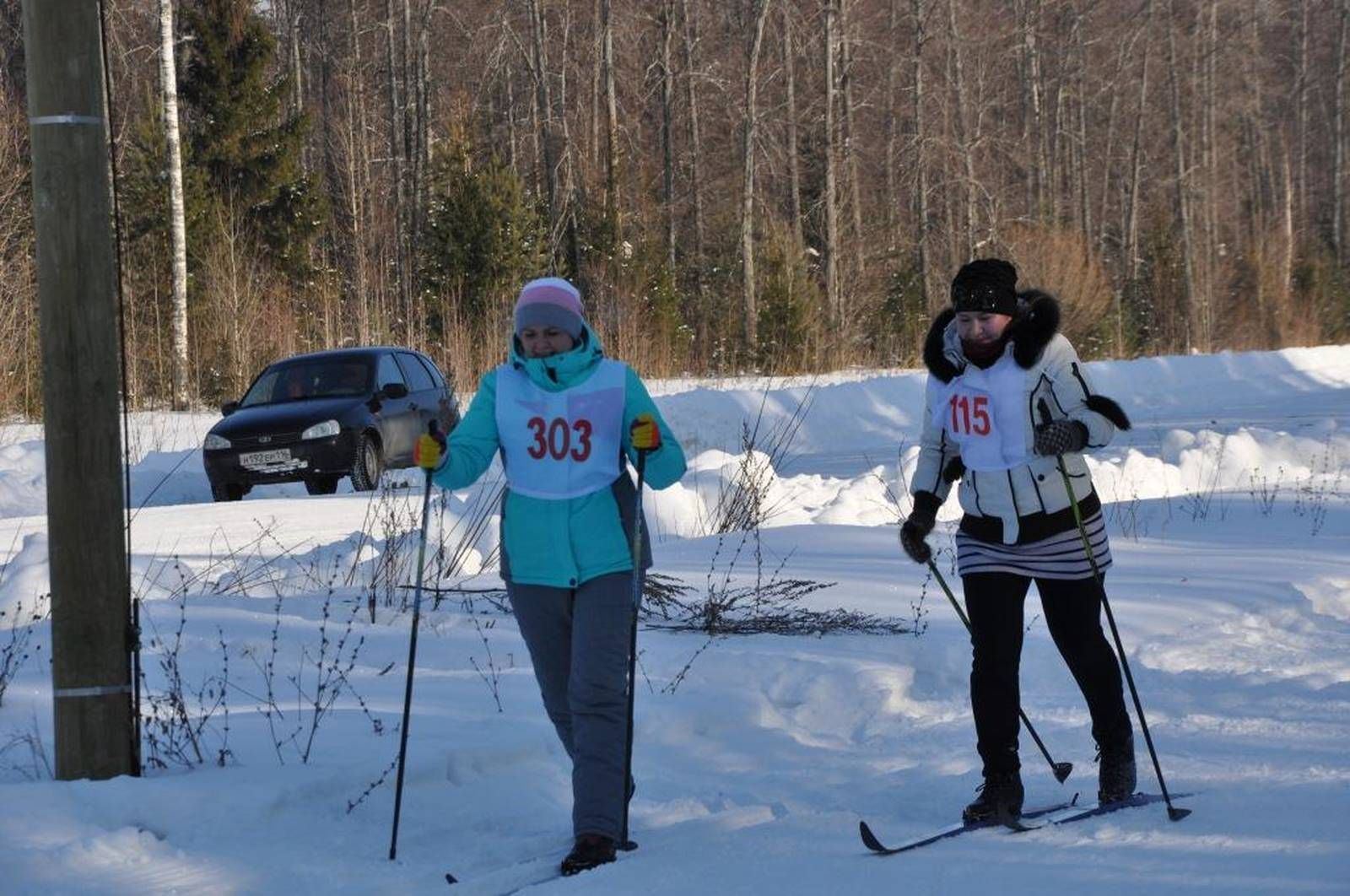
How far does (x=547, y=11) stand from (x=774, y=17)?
6190 millimetres

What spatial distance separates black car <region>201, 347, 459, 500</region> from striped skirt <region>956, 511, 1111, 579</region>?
12060mm

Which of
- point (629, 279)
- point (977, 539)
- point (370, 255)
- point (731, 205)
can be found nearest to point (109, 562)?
point (977, 539)

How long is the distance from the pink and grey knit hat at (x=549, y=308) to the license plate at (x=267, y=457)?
→ 479 inches

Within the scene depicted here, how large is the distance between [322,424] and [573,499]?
12333mm

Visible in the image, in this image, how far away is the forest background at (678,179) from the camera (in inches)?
1217

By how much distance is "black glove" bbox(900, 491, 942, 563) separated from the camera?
18.4 ft

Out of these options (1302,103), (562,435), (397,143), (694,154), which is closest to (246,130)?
(397,143)

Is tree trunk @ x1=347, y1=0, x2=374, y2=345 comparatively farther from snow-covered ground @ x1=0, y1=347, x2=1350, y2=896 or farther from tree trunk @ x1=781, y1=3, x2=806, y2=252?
snow-covered ground @ x1=0, y1=347, x2=1350, y2=896

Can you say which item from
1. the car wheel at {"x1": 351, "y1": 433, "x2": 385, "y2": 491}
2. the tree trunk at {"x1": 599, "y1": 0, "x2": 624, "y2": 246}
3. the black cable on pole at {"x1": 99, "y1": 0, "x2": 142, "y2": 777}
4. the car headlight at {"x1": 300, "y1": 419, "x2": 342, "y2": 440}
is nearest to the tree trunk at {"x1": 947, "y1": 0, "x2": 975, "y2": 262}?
the tree trunk at {"x1": 599, "y1": 0, "x2": 624, "y2": 246}

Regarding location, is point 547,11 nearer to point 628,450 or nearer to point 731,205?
point 731,205

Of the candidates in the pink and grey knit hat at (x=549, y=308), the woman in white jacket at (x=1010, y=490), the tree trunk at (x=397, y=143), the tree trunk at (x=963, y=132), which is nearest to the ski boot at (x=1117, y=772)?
the woman in white jacket at (x=1010, y=490)

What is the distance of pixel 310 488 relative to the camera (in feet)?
57.2

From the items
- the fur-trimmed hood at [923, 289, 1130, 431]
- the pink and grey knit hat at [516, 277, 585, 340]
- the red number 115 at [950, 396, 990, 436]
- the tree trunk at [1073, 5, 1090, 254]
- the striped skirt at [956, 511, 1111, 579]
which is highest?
the tree trunk at [1073, 5, 1090, 254]

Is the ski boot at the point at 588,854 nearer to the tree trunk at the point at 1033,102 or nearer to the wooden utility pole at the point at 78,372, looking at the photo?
the wooden utility pole at the point at 78,372
